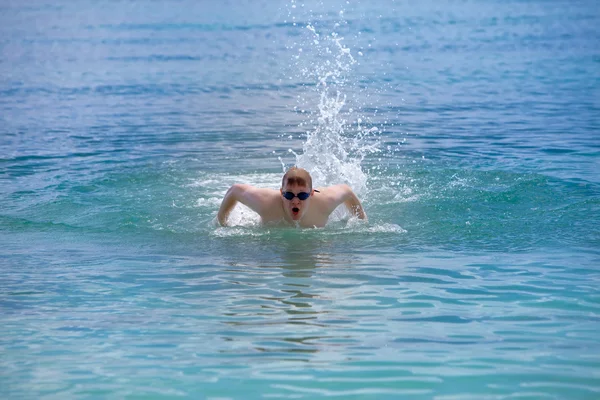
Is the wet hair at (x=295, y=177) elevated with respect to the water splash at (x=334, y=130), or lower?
lower

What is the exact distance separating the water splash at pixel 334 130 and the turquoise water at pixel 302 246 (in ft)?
0.25

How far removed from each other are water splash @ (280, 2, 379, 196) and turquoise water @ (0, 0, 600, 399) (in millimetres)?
78

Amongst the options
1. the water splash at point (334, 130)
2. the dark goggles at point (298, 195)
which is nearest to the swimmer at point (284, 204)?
the dark goggles at point (298, 195)

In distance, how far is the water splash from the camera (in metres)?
13.1

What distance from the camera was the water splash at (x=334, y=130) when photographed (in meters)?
13.1

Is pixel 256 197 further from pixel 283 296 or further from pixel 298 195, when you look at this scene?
pixel 283 296

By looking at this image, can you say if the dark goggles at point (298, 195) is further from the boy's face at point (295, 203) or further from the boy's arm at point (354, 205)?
the boy's arm at point (354, 205)

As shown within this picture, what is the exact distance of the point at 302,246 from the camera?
30.9 ft

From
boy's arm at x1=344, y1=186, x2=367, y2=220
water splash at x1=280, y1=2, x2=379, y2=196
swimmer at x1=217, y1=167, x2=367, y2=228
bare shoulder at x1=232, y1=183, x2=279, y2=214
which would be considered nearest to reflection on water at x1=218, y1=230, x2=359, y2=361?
swimmer at x1=217, y1=167, x2=367, y2=228

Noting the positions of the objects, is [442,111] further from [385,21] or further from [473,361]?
[385,21]

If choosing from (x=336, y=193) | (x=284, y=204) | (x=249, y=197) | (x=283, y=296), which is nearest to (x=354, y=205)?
(x=336, y=193)

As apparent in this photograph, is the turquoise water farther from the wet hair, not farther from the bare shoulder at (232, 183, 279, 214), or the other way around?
the wet hair

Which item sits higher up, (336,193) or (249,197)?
(336,193)

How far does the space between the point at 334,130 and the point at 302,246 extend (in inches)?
319
